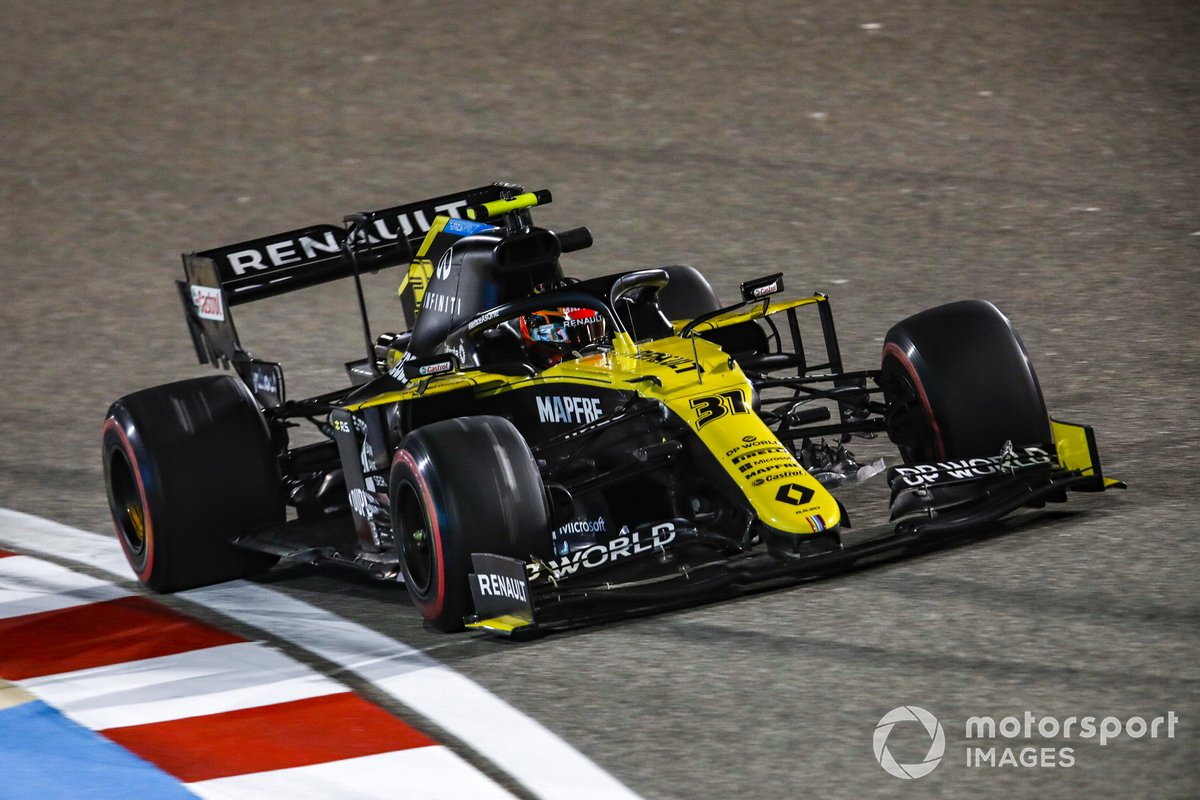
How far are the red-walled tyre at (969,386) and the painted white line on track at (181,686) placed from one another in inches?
102

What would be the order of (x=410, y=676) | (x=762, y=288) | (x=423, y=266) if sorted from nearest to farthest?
1. (x=410, y=676)
2. (x=762, y=288)
3. (x=423, y=266)

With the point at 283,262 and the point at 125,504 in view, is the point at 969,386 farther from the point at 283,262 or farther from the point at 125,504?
the point at 125,504

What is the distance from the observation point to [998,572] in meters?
6.13

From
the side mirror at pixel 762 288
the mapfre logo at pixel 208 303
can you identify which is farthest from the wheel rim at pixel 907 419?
the mapfre logo at pixel 208 303

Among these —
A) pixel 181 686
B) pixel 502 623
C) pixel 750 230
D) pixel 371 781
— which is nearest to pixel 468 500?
pixel 502 623

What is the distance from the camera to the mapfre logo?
8094 millimetres

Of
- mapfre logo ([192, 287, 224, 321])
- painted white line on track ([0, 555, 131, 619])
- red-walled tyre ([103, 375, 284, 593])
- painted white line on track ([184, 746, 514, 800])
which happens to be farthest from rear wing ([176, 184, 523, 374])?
painted white line on track ([184, 746, 514, 800])

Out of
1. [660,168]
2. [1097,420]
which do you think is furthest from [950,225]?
[1097,420]

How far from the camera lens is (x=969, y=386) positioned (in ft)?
22.2

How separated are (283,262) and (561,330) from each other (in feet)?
5.93

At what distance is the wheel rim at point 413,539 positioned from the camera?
20.8 ft

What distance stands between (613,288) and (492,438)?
3.66 feet

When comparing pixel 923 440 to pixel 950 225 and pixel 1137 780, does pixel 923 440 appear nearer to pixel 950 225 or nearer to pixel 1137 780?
pixel 1137 780

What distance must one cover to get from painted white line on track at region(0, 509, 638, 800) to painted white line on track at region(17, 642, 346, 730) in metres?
0.18
